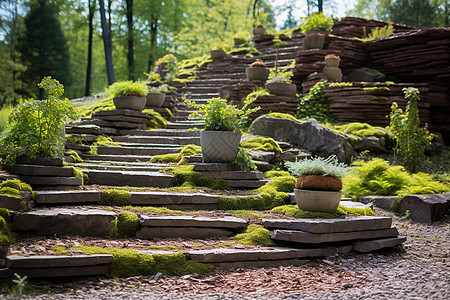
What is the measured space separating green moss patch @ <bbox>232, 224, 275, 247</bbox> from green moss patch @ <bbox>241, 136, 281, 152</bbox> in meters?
3.51

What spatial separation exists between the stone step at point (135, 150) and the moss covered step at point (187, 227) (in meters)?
3.46

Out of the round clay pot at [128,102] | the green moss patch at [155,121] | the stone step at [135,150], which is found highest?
the round clay pot at [128,102]

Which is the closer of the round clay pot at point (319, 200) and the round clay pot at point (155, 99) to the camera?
the round clay pot at point (319, 200)

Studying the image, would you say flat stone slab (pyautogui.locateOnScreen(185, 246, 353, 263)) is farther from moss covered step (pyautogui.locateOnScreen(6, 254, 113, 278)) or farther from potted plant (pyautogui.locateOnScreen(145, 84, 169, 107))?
potted plant (pyautogui.locateOnScreen(145, 84, 169, 107))

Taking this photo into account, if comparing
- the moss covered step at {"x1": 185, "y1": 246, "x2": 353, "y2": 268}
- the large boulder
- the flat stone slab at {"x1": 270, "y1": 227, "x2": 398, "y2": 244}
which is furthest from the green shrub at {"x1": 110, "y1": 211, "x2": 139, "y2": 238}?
the large boulder

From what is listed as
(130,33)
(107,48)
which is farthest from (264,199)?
(130,33)

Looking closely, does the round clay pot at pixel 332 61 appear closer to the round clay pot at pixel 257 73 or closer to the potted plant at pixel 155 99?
the round clay pot at pixel 257 73

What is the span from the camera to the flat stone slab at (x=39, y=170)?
4496 millimetres

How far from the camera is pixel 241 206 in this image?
16.6 ft

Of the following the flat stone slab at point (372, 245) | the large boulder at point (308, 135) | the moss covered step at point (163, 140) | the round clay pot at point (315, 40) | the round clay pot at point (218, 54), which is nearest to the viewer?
the flat stone slab at point (372, 245)

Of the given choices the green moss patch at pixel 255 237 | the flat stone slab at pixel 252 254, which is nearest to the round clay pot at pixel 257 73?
the green moss patch at pixel 255 237

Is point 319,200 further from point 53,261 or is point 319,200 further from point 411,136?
point 411,136

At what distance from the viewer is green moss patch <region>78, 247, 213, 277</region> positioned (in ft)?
10.7

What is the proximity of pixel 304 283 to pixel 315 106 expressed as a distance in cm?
884
